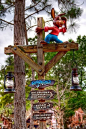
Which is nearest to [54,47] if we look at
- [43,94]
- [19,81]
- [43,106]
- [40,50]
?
[40,50]

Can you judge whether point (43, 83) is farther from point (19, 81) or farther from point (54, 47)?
point (19, 81)

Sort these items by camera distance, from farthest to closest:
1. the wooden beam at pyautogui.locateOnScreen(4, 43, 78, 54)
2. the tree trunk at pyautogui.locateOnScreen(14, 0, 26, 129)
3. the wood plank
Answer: the tree trunk at pyautogui.locateOnScreen(14, 0, 26, 129) → the wood plank → the wooden beam at pyautogui.locateOnScreen(4, 43, 78, 54)

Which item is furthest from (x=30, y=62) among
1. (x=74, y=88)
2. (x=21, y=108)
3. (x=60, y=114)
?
(x=60, y=114)

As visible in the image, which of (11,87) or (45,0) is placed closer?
(11,87)

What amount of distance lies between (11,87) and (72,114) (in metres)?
13.6

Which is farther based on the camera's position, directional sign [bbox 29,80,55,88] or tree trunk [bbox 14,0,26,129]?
tree trunk [bbox 14,0,26,129]

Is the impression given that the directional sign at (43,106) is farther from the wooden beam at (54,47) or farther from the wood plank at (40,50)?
the wooden beam at (54,47)

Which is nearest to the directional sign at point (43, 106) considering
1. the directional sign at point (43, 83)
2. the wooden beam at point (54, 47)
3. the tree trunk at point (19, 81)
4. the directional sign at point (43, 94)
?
the directional sign at point (43, 94)

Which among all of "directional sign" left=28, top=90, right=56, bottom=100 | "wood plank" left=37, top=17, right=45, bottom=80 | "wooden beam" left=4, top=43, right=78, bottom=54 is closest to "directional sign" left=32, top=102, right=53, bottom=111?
"directional sign" left=28, top=90, right=56, bottom=100

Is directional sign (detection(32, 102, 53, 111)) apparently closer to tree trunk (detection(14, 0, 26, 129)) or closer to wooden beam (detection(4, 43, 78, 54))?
wooden beam (detection(4, 43, 78, 54))

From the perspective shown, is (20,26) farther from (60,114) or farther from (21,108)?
(60,114)

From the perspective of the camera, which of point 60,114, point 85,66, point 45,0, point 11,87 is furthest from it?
point 85,66

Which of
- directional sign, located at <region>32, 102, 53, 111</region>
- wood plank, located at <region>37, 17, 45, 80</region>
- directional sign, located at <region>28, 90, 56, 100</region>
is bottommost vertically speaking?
directional sign, located at <region>32, 102, 53, 111</region>

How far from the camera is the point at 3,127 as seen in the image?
17.3 meters
